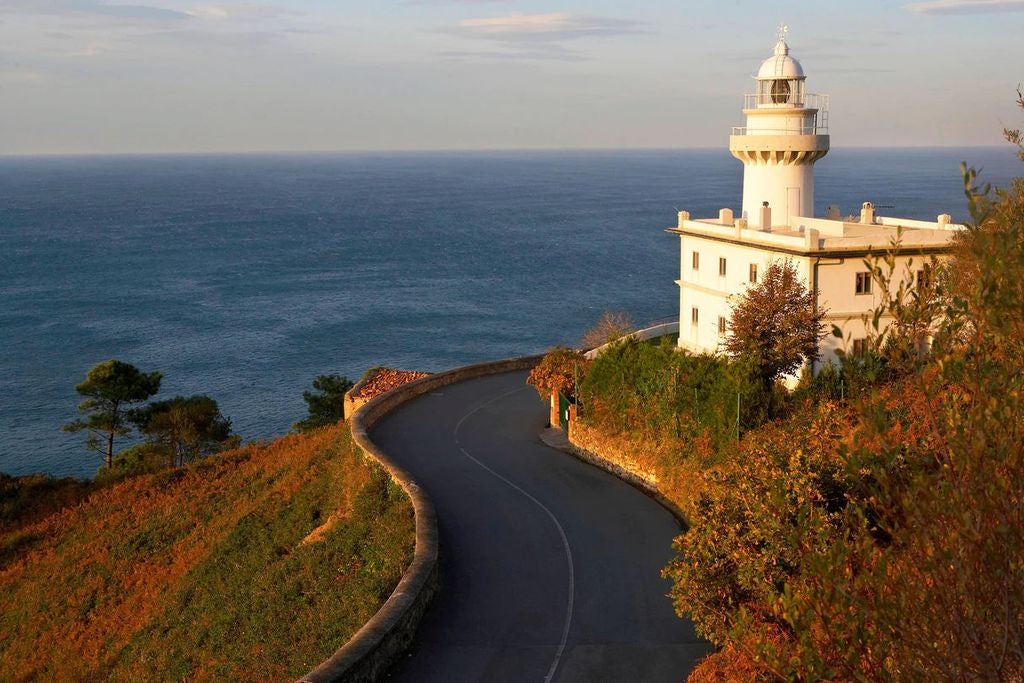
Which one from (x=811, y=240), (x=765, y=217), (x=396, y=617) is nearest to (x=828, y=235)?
(x=811, y=240)

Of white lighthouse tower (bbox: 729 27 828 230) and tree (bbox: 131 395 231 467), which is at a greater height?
white lighthouse tower (bbox: 729 27 828 230)

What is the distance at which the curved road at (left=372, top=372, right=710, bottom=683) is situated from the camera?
1562 centimetres

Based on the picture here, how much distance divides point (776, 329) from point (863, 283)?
164 inches

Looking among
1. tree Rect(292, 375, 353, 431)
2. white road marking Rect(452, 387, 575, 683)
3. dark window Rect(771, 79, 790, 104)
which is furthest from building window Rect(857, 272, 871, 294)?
tree Rect(292, 375, 353, 431)

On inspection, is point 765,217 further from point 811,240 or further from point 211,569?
point 211,569

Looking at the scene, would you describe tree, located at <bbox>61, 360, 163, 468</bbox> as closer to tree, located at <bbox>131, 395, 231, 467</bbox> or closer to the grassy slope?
tree, located at <bbox>131, 395, 231, 467</bbox>

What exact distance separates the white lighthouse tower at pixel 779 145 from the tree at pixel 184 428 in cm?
2557

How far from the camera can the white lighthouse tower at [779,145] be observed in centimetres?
3456

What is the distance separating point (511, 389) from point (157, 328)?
191ft

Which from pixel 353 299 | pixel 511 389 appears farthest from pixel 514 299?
pixel 511 389

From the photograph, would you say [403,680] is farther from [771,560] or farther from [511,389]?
[511,389]

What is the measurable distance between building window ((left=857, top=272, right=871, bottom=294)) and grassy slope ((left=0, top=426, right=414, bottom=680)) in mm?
14971

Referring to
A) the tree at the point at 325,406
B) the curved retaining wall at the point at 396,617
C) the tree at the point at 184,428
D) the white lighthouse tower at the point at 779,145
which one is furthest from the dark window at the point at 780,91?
the tree at the point at 184,428

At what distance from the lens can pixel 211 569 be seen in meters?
24.2
